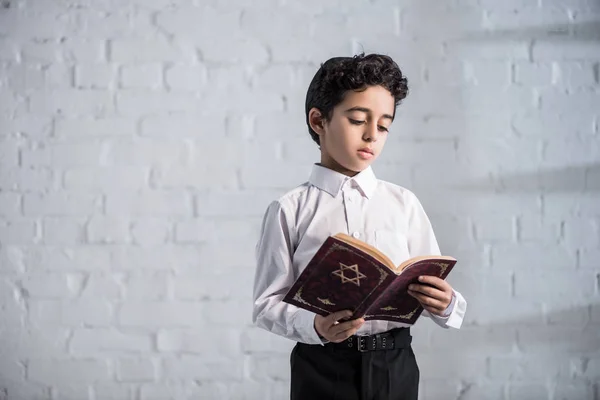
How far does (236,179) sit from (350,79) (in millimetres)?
813

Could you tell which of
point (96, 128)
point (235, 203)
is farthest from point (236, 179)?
point (96, 128)

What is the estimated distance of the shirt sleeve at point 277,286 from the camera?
110cm

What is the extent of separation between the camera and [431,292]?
1030 millimetres

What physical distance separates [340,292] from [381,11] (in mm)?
1198

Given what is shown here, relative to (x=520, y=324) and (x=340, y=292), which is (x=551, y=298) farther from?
(x=340, y=292)

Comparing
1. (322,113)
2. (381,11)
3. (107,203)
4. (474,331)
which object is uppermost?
(381,11)

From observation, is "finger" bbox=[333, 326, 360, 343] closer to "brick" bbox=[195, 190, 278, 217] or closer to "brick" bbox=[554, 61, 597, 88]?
"brick" bbox=[195, 190, 278, 217]

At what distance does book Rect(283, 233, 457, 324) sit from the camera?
913 mm

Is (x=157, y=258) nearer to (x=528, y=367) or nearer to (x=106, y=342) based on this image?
(x=106, y=342)

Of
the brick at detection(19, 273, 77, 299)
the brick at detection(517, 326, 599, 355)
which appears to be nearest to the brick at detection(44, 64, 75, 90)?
the brick at detection(19, 273, 77, 299)

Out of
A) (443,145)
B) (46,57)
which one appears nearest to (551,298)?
(443,145)

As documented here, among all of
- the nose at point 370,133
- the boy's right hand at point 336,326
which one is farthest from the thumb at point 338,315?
the nose at point 370,133

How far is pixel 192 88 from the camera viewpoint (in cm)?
190

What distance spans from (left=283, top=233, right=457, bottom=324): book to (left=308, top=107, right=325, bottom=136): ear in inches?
14.3
